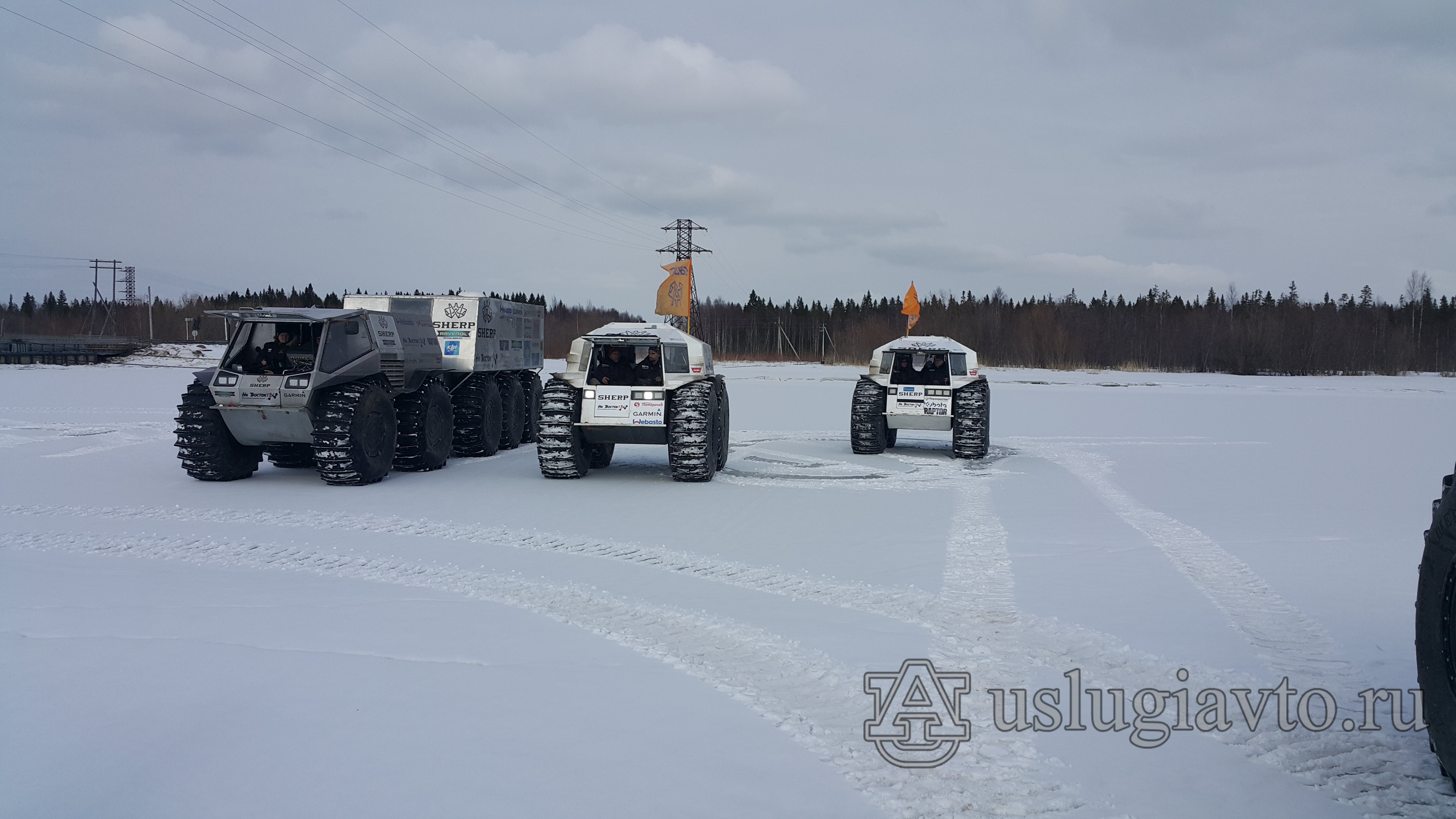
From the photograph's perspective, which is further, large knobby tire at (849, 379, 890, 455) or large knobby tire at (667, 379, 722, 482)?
large knobby tire at (849, 379, 890, 455)

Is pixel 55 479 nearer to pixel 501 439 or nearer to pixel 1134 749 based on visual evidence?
pixel 501 439

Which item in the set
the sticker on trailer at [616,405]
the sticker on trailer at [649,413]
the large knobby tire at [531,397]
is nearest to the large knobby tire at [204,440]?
the sticker on trailer at [616,405]

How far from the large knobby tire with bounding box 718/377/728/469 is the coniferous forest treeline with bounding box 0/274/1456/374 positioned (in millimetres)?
34552

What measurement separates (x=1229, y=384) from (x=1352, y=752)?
138 ft

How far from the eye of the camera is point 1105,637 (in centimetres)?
573

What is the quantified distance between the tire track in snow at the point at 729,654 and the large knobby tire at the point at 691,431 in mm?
5126

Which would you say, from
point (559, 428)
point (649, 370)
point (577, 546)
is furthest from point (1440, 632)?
point (649, 370)

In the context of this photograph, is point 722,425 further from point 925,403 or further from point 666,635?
point 666,635

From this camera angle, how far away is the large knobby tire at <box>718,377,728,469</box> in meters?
13.4

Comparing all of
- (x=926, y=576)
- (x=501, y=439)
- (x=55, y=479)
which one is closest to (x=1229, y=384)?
(x=501, y=439)

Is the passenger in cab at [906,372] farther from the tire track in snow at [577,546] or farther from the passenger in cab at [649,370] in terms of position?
the tire track in snow at [577,546]

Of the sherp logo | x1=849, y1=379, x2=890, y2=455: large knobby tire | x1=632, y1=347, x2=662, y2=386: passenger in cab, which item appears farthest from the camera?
x1=849, y1=379, x2=890, y2=455: large knobby tire

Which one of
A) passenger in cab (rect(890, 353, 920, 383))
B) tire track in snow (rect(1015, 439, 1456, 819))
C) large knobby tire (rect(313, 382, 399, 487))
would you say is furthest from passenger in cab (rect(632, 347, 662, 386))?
tire track in snow (rect(1015, 439, 1456, 819))

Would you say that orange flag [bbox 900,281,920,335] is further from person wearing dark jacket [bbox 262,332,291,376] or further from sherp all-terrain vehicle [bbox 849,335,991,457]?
person wearing dark jacket [bbox 262,332,291,376]
